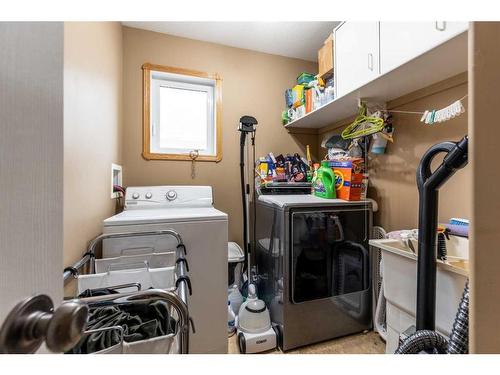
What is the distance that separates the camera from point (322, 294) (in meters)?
1.58

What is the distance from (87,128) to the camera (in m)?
1.10

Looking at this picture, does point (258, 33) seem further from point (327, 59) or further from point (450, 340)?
point (450, 340)

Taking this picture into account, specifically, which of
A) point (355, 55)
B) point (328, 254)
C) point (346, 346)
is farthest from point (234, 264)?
point (355, 55)

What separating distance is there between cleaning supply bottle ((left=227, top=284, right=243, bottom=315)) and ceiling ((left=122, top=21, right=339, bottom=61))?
7.59ft

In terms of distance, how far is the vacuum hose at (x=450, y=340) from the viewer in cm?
65

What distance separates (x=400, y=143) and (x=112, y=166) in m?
2.14

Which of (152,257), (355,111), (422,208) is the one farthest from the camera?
(355,111)

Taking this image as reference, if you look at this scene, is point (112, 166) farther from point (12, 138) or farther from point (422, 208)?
point (422, 208)

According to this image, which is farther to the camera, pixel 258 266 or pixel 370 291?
pixel 258 266

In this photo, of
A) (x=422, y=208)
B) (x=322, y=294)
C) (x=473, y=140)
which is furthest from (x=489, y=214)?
(x=322, y=294)

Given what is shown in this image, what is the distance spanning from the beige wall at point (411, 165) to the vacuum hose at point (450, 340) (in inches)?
30.9

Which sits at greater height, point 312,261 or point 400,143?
point 400,143

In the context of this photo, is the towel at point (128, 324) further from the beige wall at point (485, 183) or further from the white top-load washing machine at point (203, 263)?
the beige wall at point (485, 183)

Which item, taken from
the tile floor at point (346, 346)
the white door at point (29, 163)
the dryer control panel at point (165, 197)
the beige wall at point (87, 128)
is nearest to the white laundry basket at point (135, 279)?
the beige wall at point (87, 128)
